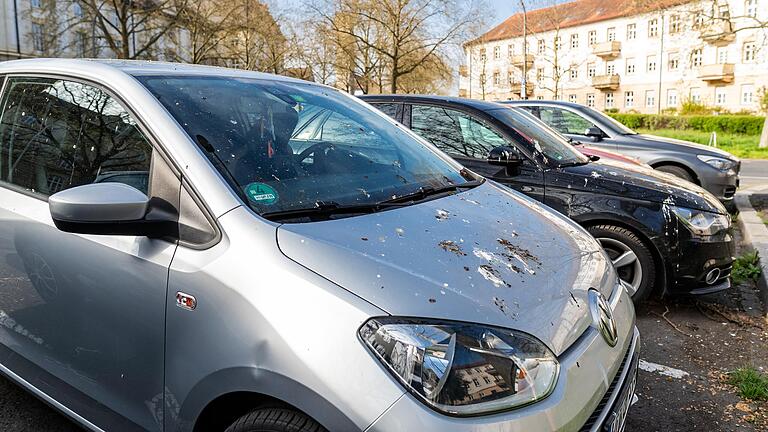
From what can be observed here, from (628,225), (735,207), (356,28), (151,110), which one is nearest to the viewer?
(151,110)

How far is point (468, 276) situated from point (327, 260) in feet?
1.44

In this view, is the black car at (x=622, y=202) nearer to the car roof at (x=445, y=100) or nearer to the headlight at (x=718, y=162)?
the car roof at (x=445, y=100)

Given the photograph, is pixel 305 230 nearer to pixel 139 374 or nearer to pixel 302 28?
pixel 139 374

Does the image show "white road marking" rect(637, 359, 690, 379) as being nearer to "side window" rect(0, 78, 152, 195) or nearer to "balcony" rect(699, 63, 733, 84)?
"side window" rect(0, 78, 152, 195)

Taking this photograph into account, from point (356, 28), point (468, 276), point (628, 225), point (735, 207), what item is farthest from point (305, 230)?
point (356, 28)

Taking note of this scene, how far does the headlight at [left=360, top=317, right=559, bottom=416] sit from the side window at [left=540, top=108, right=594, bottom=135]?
25.0 feet

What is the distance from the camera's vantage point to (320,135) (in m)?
2.60

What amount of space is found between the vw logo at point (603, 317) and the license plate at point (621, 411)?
0.66ft

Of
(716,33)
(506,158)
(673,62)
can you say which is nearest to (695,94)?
(673,62)

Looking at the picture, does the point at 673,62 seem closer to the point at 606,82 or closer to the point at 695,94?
→ the point at 695,94

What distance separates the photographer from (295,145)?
2.37m

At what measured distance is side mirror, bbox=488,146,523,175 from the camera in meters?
4.40

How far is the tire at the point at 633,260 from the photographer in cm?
421

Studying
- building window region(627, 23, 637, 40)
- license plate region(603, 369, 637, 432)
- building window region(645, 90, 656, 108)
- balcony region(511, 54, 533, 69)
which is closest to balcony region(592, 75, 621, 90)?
building window region(645, 90, 656, 108)
